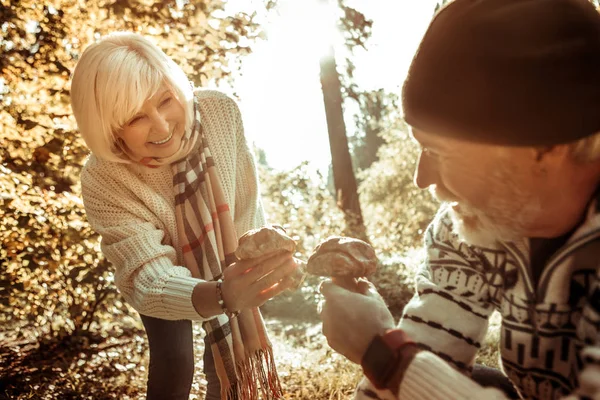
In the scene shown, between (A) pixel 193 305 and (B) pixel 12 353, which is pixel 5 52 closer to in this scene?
(B) pixel 12 353

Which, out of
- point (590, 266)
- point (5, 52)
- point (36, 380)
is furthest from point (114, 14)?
point (590, 266)

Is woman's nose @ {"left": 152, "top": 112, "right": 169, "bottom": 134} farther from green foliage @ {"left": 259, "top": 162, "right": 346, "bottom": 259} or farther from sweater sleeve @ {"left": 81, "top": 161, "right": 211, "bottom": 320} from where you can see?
green foliage @ {"left": 259, "top": 162, "right": 346, "bottom": 259}

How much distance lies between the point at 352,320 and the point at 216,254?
4.53 ft

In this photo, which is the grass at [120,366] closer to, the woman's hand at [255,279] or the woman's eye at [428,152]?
the woman's hand at [255,279]

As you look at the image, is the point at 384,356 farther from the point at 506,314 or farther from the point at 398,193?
the point at 398,193

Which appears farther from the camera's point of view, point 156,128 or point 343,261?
point 156,128

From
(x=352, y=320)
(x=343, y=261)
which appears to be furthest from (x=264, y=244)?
(x=352, y=320)

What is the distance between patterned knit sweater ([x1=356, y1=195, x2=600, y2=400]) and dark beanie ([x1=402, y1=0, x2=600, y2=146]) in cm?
27

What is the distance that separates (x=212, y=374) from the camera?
2908mm

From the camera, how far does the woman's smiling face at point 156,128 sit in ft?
7.66

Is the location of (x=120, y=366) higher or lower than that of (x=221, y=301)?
lower

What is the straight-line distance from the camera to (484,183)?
1.38m

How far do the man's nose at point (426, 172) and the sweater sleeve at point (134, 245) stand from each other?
3.87ft

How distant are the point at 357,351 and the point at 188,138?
1.50 meters
